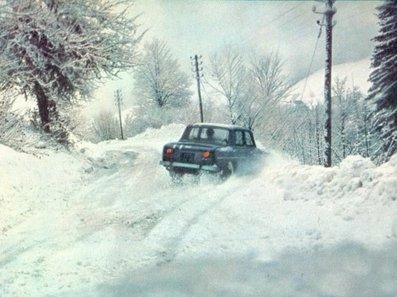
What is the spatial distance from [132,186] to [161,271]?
6.57 feet

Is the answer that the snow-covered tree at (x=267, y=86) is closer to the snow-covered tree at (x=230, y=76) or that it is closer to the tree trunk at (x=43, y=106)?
the snow-covered tree at (x=230, y=76)

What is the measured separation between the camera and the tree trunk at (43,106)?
8.83 metres

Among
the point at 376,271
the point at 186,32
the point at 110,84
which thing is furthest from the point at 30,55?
the point at 376,271

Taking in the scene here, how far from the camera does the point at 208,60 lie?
4.70 metres

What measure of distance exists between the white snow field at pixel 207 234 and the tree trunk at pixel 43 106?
3.26 meters

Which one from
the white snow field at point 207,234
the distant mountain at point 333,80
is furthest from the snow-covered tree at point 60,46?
the distant mountain at point 333,80

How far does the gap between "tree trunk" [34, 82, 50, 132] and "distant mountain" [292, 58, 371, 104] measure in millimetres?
5823

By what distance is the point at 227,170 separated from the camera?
5.82m

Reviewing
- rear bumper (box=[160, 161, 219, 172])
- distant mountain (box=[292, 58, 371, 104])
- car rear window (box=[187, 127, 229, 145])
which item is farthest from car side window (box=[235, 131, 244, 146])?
distant mountain (box=[292, 58, 371, 104])

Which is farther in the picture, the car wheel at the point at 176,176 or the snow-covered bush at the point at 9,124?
A: the snow-covered bush at the point at 9,124

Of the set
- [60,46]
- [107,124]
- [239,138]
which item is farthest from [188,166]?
[60,46]

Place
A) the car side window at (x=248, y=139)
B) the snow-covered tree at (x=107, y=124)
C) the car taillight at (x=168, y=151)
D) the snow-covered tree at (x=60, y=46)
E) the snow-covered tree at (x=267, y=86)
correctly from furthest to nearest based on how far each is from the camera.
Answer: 1. the snow-covered tree at (x=60, y=46)
2. the car taillight at (x=168, y=151)
3. the snow-covered tree at (x=107, y=124)
4. the car side window at (x=248, y=139)
5. the snow-covered tree at (x=267, y=86)

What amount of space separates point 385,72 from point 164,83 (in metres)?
2.12

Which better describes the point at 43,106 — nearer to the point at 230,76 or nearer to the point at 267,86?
the point at 230,76
